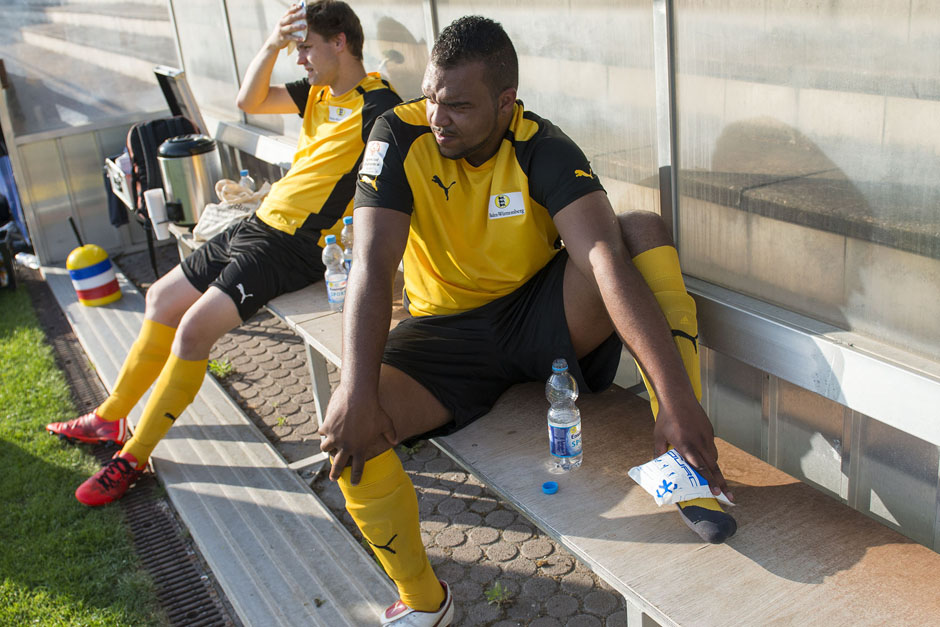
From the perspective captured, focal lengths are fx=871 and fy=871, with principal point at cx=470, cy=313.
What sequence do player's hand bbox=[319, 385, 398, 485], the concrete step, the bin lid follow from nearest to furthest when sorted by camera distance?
player's hand bbox=[319, 385, 398, 485] → the concrete step → the bin lid

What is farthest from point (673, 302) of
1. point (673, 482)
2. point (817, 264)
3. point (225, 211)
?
point (225, 211)

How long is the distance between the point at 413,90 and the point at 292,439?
1660 millimetres

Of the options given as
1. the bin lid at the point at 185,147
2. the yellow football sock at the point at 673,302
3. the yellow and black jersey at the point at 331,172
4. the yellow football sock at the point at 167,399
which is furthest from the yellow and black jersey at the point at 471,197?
the bin lid at the point at 185,147

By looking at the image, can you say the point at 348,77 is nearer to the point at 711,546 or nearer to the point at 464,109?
the point at 464,109

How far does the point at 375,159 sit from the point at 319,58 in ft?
3.77

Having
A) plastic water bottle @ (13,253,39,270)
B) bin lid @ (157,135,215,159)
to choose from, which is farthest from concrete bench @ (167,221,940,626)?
plastic water bottle @ (13,253,39,270)

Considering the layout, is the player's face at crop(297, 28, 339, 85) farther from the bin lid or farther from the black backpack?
the black backpack

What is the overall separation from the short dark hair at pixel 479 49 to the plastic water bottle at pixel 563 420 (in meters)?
0.81

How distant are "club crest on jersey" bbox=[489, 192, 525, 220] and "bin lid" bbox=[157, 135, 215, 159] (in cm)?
297

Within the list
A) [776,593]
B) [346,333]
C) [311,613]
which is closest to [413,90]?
[346,333]

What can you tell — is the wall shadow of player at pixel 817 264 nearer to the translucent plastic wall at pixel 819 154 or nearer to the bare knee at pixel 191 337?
the translucent plastic wall at pixel 819 154

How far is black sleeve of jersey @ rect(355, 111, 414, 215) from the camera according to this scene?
246 centimetres

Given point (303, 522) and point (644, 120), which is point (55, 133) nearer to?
point (303, 522)

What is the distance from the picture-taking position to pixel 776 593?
176 centimetres
